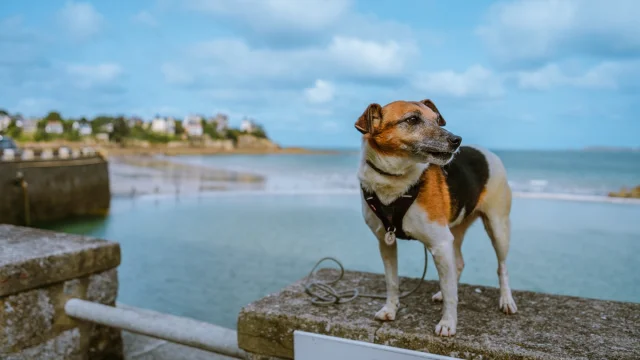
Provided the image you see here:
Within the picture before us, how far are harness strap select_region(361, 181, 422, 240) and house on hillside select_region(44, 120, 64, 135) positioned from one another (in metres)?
87.0

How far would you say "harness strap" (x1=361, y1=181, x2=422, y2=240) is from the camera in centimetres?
214

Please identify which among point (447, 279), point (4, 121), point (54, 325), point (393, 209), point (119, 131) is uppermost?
point (4, 121)

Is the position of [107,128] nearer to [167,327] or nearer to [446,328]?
[167,327]

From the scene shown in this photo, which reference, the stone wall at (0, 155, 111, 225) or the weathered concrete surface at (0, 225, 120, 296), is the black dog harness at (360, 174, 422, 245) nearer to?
the weathered concrete surface at (0, 225, 120, 296)

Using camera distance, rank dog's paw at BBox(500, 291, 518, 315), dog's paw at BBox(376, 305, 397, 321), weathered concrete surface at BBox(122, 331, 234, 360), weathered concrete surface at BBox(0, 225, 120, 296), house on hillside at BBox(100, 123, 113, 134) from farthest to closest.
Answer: house on hillside at BBox(100, 123, 113, 134)
weathered concrete surface at BBox(122, 331, 234, 360)
weathered concrete surface at BBox(0, 225, 120, 296)
dog's paw at BBox(500, 291, 518, 315)
dog's paw at BBox(376, 305, 397, 321)

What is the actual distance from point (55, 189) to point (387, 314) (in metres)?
23.3

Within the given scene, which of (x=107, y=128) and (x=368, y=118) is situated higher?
(x=107, y=128)

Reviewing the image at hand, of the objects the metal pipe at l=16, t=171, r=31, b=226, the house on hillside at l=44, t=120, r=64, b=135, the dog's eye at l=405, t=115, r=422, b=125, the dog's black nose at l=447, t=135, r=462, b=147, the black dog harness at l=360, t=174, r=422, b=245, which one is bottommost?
the metal pipe at l=16, t=171, r=31, b=226

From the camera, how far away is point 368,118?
2.08 metres

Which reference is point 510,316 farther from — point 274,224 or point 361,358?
point 274,224

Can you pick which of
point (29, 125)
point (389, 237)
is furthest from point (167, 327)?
point (29, 125)

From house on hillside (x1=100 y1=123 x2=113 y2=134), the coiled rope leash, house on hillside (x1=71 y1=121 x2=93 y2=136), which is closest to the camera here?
the coiled rope leash

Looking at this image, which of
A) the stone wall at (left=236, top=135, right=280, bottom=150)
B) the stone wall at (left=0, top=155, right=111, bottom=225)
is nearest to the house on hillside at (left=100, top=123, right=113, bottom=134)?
the stone wall at (left=236, top=135, right=280, bottom=150)

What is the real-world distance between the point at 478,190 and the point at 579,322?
76cm
